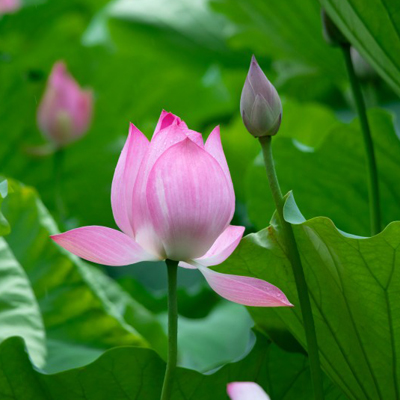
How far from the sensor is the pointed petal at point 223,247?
→ 50 centimetres

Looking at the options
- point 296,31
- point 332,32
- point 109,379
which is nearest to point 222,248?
point 109,379

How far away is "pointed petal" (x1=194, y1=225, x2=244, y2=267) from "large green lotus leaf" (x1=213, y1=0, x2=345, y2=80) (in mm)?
619

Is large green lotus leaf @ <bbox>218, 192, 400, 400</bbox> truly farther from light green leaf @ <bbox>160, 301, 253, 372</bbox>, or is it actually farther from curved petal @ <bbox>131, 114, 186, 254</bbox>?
light green leaf @ <bbox>160, 301, 253, 372</bbox>

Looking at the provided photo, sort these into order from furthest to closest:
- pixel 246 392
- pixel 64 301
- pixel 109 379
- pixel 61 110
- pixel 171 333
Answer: pixel 61 110
pixel 64 301
pixel 109 379
pixel 171 333
pixel 246 392

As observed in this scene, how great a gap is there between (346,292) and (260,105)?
15cm

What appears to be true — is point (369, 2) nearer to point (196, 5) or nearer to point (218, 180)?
point (218, 180)

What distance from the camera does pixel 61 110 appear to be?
1.34 metres

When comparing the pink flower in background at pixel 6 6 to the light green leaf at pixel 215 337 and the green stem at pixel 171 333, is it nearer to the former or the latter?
the light green leaf at pixel 215 337

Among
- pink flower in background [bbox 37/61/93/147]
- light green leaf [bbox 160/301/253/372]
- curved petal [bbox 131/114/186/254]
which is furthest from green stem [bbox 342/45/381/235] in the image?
pink flower in background [bbox 37/61/93/147]

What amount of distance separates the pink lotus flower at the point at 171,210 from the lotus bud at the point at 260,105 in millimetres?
29

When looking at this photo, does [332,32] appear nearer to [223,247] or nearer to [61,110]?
[223,247]

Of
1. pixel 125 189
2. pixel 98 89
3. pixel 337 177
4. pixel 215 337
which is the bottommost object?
pixel 215 337

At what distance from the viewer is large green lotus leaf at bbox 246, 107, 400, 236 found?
0.82 metres

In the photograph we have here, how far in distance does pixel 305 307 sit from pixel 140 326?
539 mm
